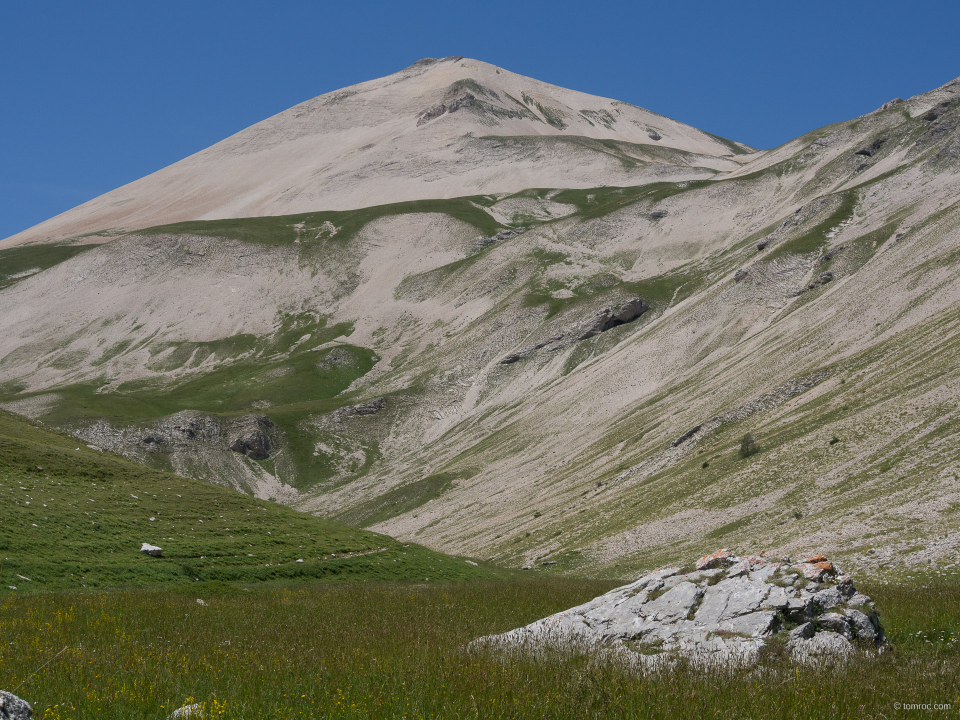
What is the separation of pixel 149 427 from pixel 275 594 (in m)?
123

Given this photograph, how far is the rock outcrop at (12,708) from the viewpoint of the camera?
→ 823 centimetres

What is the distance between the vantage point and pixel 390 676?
38.8ft

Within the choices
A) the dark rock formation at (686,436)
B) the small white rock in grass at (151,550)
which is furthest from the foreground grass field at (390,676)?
the dark rock formation at (686,436)

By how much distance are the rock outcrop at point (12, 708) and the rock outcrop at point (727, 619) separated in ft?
27.3

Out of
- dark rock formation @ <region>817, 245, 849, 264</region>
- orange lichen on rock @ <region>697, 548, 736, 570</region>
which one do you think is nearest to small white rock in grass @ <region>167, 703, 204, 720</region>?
orange lichen on rock @ <region>697, 548, 736, 570</region>

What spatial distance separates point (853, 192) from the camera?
150250 mm

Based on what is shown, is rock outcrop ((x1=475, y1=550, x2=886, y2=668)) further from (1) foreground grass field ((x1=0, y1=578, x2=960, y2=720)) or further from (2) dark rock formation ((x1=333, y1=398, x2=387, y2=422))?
(2) dark rock formation ((x1=333, y1=398, x2=387, y2=422))

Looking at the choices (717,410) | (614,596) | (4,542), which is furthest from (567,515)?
(614,596)

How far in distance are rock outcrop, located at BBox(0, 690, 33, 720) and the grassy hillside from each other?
19836 mm

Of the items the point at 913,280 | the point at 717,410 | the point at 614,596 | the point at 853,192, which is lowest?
the point at 614,596

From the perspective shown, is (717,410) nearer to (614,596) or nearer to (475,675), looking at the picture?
(614,596)

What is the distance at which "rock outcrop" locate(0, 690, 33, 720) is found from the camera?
823 cm

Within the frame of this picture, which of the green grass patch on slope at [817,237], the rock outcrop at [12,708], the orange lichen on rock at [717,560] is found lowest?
the rock outcrop at [12,708]

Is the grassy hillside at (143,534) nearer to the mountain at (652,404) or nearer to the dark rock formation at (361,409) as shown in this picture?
the mountain at (652,404)
